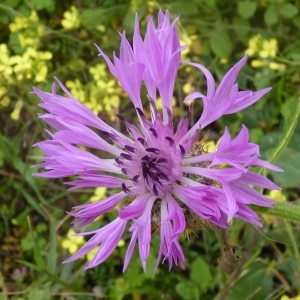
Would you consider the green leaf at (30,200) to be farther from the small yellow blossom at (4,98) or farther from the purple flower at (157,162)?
the purple flower at (157,162)

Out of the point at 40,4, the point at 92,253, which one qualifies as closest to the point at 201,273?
the point at 92,253

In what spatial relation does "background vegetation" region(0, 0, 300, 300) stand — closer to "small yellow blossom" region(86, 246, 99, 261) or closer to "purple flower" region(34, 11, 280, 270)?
"small yellow blossom" region(86, 246, 99, 261)

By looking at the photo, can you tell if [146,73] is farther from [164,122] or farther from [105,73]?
[105,73]

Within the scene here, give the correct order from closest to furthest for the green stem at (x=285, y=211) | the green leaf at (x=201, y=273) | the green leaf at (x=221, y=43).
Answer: the green stem at (x=285, y=211)
the green leaf at (x=201, y=273)
the green leaf at (x=221, y=43)

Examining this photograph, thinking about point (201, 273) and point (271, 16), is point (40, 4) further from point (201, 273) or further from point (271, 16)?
point (201, 273)

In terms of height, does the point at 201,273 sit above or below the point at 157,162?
below

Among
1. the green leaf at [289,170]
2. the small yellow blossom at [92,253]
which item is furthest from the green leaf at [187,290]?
the green leaf at [289,170]
